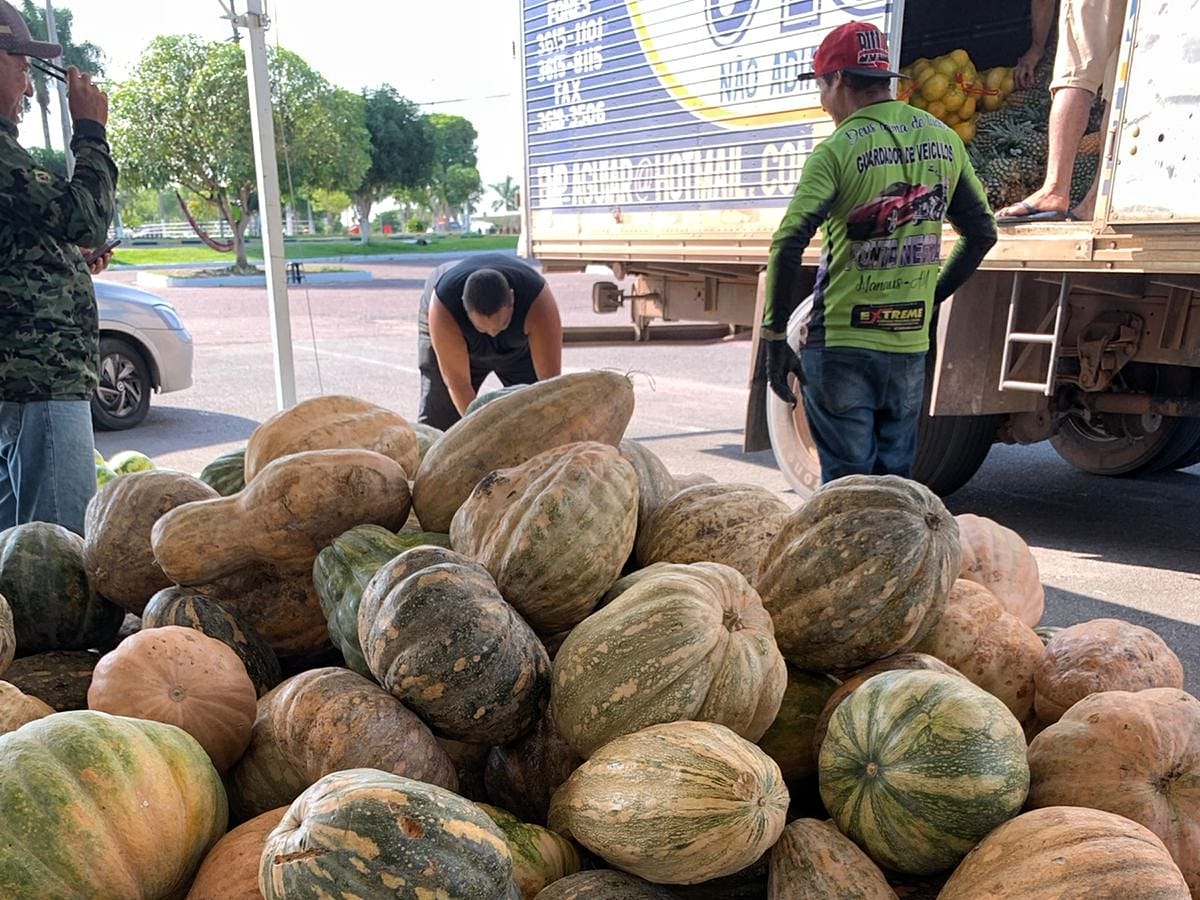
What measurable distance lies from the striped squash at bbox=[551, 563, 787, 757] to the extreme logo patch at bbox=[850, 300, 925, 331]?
304 centimetres

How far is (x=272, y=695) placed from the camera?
1744mm

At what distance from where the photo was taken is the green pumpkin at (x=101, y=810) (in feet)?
4.34

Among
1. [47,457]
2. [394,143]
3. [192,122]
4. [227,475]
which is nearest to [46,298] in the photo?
[47,457]

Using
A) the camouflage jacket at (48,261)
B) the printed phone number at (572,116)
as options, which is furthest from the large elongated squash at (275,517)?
the printed phone number at (572,116)

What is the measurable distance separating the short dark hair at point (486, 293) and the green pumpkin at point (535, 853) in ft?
11.1

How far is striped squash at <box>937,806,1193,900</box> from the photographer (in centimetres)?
131

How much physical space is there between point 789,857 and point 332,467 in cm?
113

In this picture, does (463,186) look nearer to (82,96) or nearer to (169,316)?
(169,316)

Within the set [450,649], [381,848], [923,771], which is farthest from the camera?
[450,649]

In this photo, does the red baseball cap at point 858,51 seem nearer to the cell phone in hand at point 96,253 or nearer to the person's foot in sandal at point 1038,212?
the person's foot in sandal at point 1038,212

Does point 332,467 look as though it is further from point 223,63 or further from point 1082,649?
point 223,63

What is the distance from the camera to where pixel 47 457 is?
12.5 ft

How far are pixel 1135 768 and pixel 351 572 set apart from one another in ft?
4.40

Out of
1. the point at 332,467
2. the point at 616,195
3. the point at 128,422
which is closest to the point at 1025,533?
the point at 616,195
